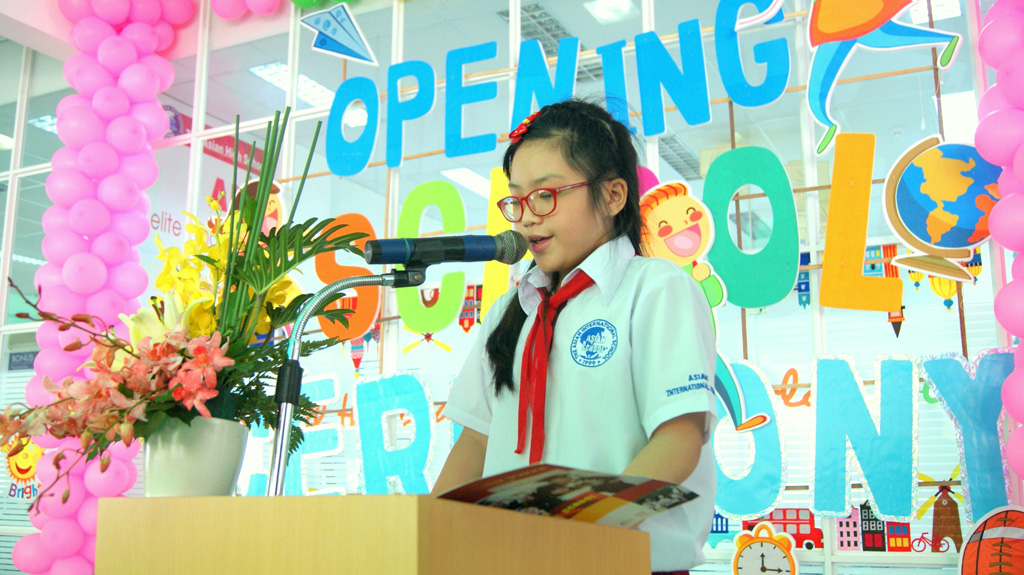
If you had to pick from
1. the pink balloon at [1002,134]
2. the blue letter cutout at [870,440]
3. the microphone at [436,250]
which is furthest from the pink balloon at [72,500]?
the pink balloon at [1002,134]

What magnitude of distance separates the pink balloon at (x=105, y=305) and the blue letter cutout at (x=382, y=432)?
4.02ft

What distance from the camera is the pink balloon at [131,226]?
441 cm

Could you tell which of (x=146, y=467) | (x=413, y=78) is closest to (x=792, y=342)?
(x=413, y=78)

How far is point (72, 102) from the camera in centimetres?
448

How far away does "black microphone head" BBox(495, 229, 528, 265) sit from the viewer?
3.96 feet

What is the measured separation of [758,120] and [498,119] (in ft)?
6.27

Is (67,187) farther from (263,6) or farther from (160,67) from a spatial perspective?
(263,6)

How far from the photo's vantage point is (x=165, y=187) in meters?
5.32

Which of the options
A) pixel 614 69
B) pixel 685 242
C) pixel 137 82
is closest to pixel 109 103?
pixel 137 82

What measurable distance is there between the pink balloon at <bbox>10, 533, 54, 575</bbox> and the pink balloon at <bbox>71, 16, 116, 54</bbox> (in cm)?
250

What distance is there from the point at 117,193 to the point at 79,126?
1.27 feet

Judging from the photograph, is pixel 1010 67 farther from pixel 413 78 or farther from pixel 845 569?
pixel 413 78

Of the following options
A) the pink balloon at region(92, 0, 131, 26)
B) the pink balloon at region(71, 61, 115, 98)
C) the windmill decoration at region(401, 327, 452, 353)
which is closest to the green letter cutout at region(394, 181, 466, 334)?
the windmill decoration at region(401, 327, 452, 353)

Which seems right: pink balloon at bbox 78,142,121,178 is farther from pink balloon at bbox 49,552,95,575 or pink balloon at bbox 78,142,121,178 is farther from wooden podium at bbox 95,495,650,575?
wooden podium at bbox 95,495,650,575
